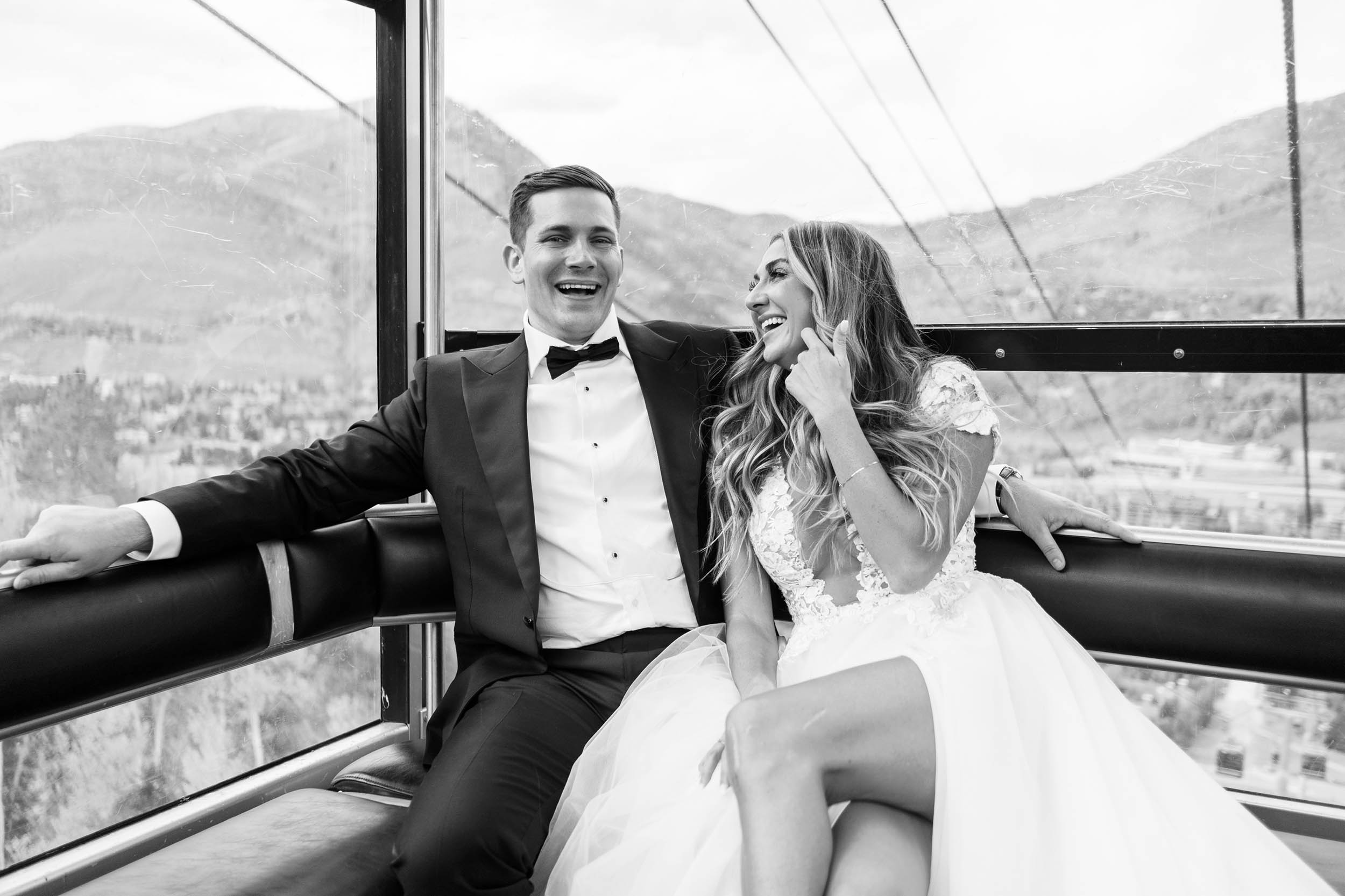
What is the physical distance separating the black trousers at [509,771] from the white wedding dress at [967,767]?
0.07m

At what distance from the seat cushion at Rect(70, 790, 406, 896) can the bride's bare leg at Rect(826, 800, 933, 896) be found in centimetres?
77

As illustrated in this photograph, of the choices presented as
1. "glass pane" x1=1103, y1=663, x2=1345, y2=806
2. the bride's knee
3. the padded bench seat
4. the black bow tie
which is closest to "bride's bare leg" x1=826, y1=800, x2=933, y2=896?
the bride's knee

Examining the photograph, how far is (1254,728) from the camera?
7.68 feet

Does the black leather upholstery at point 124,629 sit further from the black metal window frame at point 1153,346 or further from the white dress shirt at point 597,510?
the black metal window frame at point 1153,346

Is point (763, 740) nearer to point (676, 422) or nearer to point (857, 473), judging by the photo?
point (857, 473)

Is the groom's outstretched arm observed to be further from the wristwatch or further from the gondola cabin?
the wristwatch

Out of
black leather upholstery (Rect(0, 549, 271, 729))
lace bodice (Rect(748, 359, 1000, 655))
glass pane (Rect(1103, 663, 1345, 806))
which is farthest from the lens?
glass pane (Rect(1103, 663, 1345, 806))

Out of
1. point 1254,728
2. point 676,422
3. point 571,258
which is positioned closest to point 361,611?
point 676,422

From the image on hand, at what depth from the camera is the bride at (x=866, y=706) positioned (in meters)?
1.34

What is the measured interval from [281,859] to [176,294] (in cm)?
142

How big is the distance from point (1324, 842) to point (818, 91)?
2.15 metres

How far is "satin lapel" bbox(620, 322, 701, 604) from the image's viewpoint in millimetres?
2109

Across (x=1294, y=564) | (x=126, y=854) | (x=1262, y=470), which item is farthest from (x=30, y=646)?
(x=1262, y=470)

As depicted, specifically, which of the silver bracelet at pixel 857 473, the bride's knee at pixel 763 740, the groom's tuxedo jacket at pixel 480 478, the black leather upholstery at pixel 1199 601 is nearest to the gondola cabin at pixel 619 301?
the black leather upholstery at pixel 1199 601
